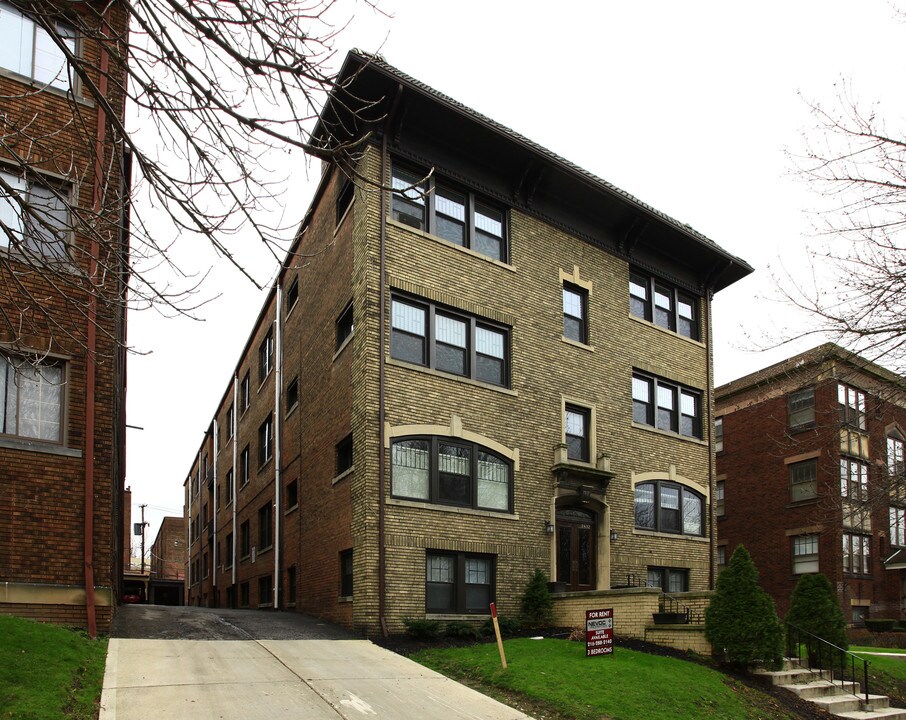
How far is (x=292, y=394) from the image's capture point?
25.2 metres

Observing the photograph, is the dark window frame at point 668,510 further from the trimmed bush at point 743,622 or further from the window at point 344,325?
the window at point 344,325

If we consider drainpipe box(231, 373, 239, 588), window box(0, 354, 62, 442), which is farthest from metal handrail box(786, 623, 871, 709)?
drainpipe box(231, 373, 239, 588)

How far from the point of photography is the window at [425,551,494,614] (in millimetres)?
17719

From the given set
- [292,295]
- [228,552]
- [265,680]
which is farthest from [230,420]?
[265,680]

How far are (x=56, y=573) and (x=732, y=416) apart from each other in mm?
32406

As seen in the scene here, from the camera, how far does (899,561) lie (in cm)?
3603

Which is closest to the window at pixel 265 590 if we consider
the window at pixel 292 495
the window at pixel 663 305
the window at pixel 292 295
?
the window at pixel 292 495

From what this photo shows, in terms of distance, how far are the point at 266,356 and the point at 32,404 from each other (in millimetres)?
16584

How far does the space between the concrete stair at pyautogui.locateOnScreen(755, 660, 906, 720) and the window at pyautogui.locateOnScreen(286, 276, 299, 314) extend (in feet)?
54.1

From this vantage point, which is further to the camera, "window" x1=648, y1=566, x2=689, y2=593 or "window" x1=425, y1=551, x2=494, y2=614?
"window" x1=648, y1=566, x2=689, y2=593

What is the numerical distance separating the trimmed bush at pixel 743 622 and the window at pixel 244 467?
20.9 meters

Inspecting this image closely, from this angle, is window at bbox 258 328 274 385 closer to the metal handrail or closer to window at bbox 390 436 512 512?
window at bbox 390 436 512 512

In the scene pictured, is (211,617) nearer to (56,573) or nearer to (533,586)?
(56,573)

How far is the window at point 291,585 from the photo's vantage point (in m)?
22.9
